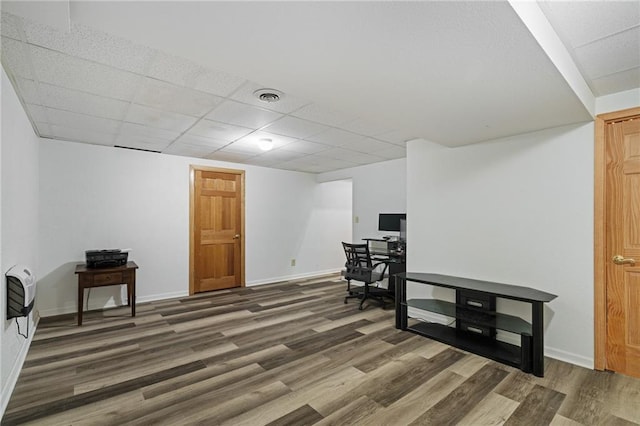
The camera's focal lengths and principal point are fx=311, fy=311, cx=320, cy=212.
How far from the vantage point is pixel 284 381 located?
8.20 feet

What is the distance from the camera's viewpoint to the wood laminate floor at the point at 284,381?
6.81 ft

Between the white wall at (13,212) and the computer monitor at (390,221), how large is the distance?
4.62 meters

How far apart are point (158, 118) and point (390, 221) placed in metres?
3.72

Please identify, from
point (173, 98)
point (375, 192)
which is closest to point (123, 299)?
point (173, 98)

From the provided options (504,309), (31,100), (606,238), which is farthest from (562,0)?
(31,100)

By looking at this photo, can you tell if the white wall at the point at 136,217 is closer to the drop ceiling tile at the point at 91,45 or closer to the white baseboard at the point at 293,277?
the white baseboard at the point at 293,277

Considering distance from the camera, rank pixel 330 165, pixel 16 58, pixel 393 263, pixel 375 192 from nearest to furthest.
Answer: pixel 16 58 → pixel 393 263 → pixel 375 192 → pixel 330 165

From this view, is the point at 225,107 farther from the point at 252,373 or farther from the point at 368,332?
the point at 368,332

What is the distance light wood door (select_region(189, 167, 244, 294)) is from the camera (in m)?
5.41

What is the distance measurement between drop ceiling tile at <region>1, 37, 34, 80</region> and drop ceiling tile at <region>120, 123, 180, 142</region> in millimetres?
1220

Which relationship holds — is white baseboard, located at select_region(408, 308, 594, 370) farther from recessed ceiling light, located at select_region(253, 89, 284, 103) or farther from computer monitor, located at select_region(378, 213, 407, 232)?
recessed ceiling light, located at select_region(253, 89, 284, 103)

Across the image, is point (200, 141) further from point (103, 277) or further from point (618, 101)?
point (618, 101)

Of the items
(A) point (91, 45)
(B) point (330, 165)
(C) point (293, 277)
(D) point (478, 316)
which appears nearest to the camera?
(A) point (91, 45)

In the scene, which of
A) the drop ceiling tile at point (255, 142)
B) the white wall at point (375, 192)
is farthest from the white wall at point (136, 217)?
the white wall at point (375, 192)
